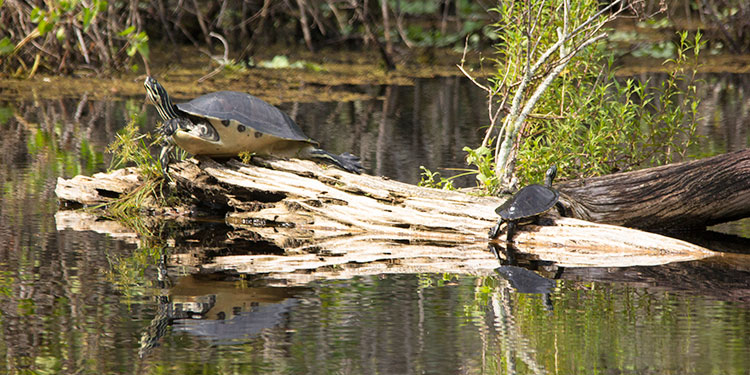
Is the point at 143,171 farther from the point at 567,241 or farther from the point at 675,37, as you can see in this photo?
the point at 675,37

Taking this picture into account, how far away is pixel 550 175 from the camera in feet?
20.0

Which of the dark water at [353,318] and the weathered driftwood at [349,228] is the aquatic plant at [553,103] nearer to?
the weathered driftwood at [349,228]

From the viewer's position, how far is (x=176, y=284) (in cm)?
470

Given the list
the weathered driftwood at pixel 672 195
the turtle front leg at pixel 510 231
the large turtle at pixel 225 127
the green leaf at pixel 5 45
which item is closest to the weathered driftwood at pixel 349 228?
the turtle front leg at pixel 510 231

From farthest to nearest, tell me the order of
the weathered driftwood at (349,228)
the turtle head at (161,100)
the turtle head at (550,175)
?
the turtle head at (161,100) → the turtle head at (550,175) → the weathered driftwood at (349,228)

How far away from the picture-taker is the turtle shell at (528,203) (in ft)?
18.0

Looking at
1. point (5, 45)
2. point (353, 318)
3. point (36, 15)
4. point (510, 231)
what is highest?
point (5, 45)

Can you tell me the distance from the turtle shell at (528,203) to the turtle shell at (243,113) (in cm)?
157

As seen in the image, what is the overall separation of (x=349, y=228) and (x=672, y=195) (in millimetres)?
1995

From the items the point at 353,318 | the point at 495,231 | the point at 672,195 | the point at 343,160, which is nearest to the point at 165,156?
the point at 343,160

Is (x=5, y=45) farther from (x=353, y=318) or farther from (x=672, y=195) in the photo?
(x=353, y=318)

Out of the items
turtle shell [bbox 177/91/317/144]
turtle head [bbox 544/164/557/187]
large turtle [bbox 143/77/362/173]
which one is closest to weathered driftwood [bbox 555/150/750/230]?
turtle head [bbox 544/164/557/187]

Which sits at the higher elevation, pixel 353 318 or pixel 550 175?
pixel 550 175

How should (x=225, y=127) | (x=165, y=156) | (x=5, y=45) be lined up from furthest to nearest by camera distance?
(x=5, y=45), (x=165, y=156), (x=225, y=127)
